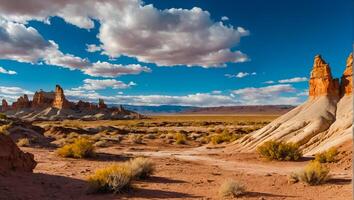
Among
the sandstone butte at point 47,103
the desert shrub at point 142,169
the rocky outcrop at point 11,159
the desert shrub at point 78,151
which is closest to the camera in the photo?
the rocky outcrop at point 11,159

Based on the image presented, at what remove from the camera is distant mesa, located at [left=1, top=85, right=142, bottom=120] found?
14850cm

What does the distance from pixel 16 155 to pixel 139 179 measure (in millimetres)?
4668

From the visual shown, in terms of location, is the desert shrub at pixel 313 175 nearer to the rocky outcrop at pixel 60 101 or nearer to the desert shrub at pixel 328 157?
the desert shrub at pixel 328 157

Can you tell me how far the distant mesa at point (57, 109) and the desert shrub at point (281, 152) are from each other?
122762mm

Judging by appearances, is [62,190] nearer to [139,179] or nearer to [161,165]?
[139,179]

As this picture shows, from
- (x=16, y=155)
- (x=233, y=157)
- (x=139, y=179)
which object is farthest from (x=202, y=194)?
(x=233, y=157)

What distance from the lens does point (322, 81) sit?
1303 inches

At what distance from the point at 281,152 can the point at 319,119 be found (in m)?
5.91

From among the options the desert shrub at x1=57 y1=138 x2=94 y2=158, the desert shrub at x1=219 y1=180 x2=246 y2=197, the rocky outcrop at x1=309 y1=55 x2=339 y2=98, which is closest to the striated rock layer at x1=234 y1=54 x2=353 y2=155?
the rocky outcrop at x1=309 y1=55 x2=339 y2=98

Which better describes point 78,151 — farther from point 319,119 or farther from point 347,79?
point 347,79

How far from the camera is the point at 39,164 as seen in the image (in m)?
19.8

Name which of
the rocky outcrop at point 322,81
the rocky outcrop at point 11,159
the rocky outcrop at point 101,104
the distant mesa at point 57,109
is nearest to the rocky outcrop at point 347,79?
the rocky outcrop at point 322,81

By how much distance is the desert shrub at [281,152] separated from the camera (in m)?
24.5

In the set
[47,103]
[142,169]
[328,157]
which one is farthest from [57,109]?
[142,169]
